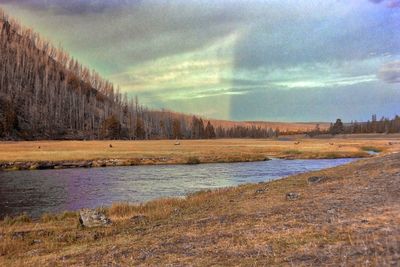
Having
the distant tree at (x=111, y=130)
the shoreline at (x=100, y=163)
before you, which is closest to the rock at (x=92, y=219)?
the shoreline at (x=100, y=163)

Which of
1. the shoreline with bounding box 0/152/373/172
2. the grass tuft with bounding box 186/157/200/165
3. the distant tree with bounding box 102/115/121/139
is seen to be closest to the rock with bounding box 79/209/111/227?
the shoreline with bounding box 0/152/373/172

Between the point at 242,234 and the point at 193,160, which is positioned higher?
the point at 242,234

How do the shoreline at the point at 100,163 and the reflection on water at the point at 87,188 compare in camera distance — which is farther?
the shoreline at the point at 100,163

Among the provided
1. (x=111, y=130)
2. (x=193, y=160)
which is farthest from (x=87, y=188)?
(x=111, y=130)

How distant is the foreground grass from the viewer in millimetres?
10656

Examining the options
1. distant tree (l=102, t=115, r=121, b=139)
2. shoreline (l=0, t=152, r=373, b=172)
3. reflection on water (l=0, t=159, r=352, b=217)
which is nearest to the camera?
reflection on water (l=0, t=159, r=352, b=217)

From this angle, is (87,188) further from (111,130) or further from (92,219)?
(111,130)

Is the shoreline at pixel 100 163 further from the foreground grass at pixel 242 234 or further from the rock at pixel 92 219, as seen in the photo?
the rock at pixel 92 219

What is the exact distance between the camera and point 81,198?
32.9m

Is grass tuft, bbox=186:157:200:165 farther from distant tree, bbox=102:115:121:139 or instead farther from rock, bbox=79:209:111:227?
distant tree, bbox=102:115:121:139

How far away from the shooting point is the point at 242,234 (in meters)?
13.8

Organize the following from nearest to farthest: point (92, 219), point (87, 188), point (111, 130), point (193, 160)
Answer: point (92, 219), point (87, 188), point (193, 160), point (111, 130)

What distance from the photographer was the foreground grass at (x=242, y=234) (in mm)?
10656

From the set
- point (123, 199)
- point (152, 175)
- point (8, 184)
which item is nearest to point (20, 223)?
point (123, 199)
